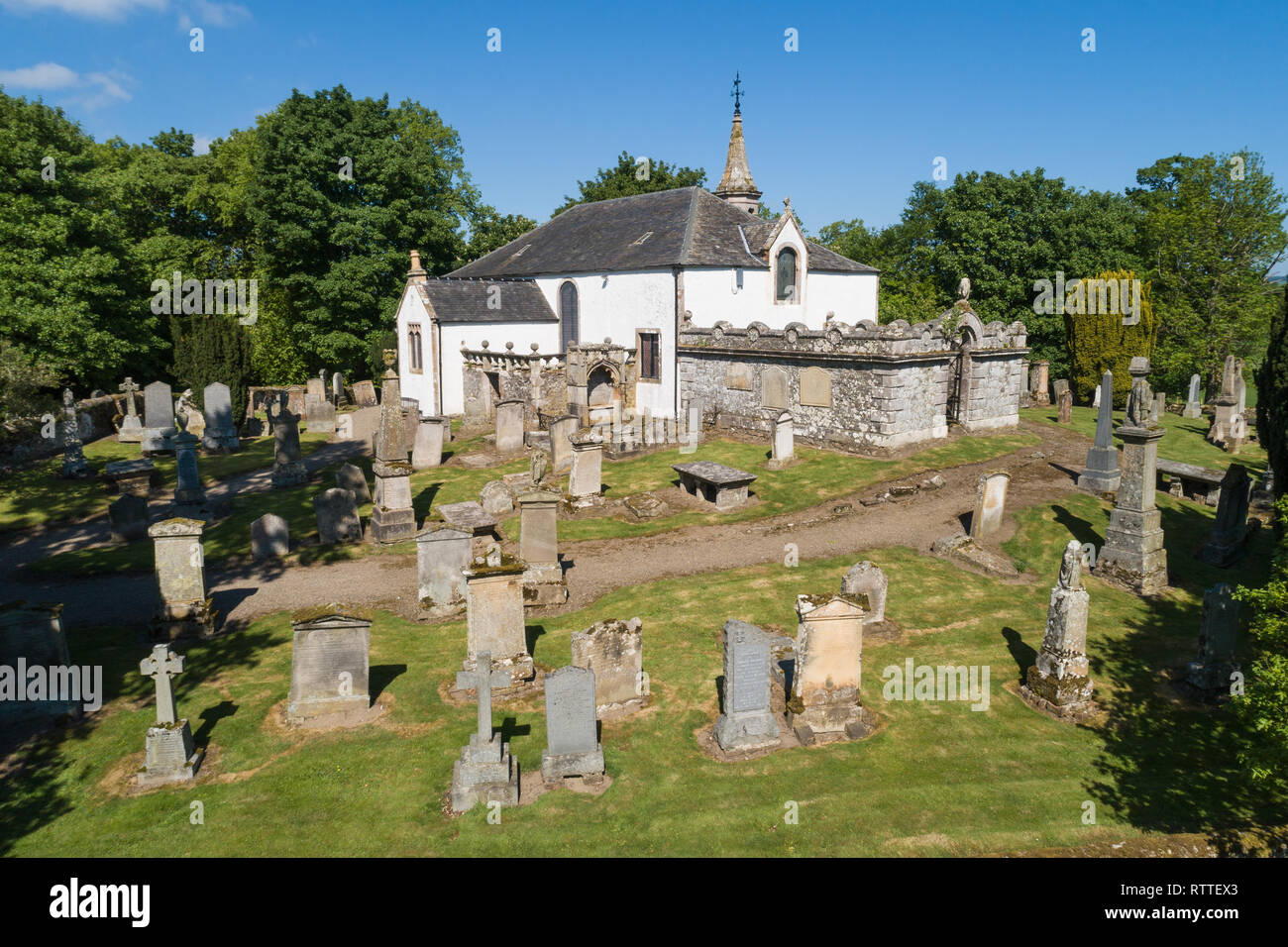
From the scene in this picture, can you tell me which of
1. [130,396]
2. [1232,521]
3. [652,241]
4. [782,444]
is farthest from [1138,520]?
[130,396]

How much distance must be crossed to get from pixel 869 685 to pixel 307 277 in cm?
3844

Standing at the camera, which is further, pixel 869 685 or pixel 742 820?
pixel 869 685

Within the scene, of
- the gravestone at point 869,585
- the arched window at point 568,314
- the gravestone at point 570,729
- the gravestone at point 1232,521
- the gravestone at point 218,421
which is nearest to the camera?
the gravestone at point 570,729

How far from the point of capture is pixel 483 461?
27953mm

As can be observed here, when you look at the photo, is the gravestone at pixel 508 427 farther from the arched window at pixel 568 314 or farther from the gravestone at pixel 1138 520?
the gravestone at pixel 1138 520

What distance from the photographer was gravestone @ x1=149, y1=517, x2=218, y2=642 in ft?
45.9

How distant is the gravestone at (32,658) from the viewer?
37.1ft

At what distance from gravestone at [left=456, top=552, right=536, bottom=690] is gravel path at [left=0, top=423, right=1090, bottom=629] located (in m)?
3.17

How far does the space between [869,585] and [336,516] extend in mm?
13633

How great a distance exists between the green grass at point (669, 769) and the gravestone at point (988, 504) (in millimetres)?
3889

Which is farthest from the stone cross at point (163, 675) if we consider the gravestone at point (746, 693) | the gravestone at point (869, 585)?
the gravestone at point (869, 585)

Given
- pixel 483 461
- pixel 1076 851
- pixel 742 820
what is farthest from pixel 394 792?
pixel 483 461
